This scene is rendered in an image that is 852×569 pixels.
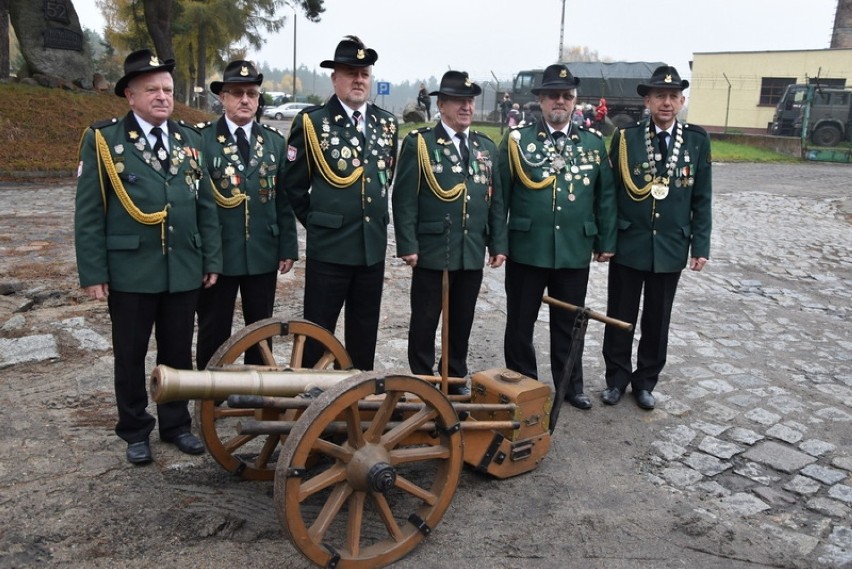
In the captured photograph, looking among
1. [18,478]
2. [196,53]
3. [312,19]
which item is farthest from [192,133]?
[196,53]

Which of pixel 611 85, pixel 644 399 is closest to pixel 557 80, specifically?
pixel 644 399

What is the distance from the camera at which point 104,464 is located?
3791 millimetres

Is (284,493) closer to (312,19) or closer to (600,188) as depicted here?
(600,188)

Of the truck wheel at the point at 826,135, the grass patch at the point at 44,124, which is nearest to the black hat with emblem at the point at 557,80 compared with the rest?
the grass patch at the point at 44,124

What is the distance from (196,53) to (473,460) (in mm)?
31917

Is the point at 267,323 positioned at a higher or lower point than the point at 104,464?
higher

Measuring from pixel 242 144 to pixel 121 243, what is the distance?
949 millimetres

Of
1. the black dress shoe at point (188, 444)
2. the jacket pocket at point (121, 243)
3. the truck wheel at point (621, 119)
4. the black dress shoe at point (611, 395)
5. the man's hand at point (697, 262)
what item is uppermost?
the truck wheel at point (621, 119)

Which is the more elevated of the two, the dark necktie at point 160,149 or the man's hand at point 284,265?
the dark necktie at point 160,149

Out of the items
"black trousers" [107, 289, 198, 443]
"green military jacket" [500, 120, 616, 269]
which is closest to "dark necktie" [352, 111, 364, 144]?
"green military jacket" [500, 120, 616, 269]

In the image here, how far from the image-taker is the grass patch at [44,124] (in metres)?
13.4

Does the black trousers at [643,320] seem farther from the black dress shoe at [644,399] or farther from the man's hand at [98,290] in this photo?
the man's hand at [98,290]

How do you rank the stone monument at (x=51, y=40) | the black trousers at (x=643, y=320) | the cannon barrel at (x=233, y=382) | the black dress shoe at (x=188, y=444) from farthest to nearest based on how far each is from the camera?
the stone monument at (x=51, y=40)
the black trousers at (x=643, y=320)
the black dress shoe at (x=188, y=444)
the cannon barrel at (x=233, y=382)

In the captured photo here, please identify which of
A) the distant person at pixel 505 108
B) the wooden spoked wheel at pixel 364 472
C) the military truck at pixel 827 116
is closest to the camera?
the wooden spoked wheel at pixel 364 472
